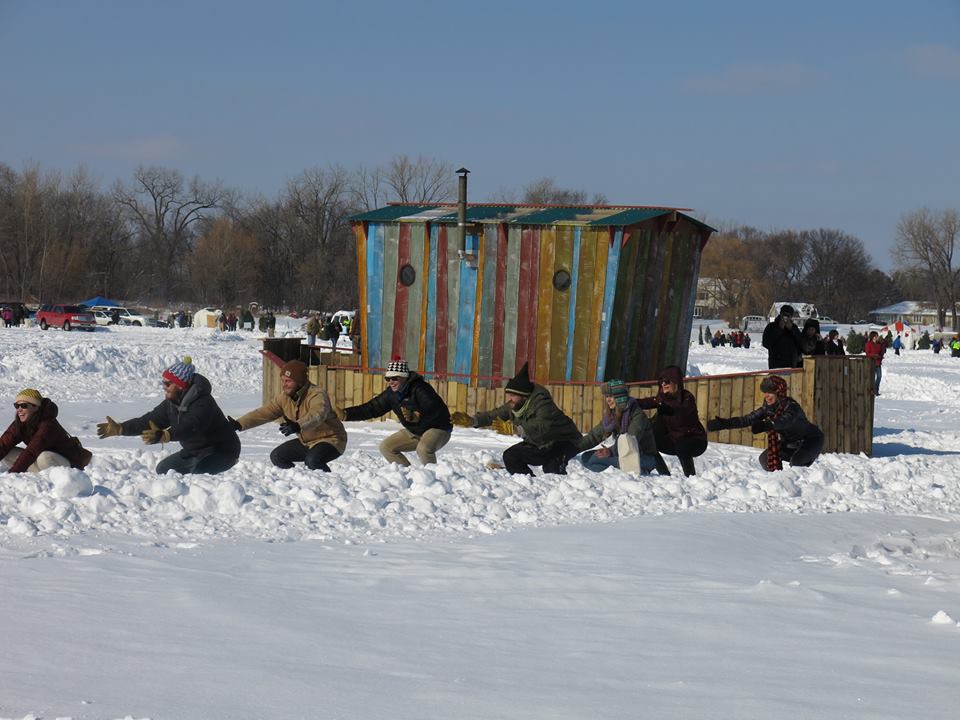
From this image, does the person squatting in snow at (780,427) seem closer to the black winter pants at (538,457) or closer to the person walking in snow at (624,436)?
Answer: the person walking in snow at (624,436)

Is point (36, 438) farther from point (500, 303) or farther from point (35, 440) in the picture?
point (500, 303)

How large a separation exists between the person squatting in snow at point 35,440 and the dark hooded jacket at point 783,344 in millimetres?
10073

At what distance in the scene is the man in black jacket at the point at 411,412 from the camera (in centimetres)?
1098

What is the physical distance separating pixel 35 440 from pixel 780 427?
643 centimetres

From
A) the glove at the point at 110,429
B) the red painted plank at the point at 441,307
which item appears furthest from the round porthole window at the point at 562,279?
the glove at the point at 110,429

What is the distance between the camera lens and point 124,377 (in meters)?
26.0

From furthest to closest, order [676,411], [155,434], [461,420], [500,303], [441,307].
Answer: [441,307] → [500,303] → [461,420] → [676,411] → [155,434]

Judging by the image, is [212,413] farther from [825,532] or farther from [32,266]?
[32,266]

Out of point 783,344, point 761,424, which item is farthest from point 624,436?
point 783,344

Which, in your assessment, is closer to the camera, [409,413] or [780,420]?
[409,413]

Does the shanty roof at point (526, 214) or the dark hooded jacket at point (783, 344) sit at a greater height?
the shanty roof at point (526, 214)

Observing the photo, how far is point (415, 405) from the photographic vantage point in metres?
11.1

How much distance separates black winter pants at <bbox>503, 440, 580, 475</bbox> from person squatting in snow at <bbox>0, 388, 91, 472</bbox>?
3.65m

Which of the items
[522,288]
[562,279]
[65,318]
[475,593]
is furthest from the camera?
[65,318]
